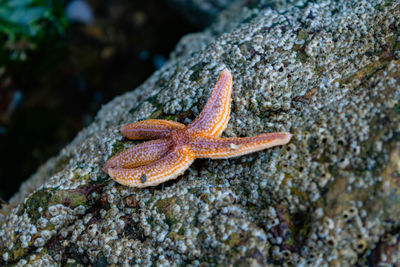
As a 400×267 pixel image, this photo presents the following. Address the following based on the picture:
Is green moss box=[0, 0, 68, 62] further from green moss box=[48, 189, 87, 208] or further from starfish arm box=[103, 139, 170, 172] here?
starfish arm box=[103, 139, 170, 172]

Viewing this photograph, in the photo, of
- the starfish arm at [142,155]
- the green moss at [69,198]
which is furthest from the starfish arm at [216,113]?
the green moss at [69,198]

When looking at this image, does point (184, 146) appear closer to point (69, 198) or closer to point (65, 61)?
point (69, 198)

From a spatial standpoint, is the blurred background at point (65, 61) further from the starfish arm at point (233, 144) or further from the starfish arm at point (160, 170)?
the starfish arm at point (233, 144)

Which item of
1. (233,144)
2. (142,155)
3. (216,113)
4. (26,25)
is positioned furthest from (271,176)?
(26,25)

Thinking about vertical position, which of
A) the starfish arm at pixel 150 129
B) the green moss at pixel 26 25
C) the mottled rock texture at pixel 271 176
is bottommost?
the mottled rock texture at pixel 271 176

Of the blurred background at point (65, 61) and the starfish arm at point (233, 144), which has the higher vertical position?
the blurred background at point (65, 61)

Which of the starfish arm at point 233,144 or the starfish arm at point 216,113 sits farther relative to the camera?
the starfish arm at point 216,113

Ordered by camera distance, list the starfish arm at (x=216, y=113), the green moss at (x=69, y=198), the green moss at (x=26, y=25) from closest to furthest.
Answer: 1. the starfish arm at (x=216, y=113)
2. the green moss at (x=69, y=198)
3. the green moss at (x=26, y=25)
